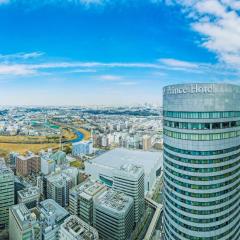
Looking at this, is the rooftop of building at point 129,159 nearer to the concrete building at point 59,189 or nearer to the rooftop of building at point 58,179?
the rooftop of building at point 58,179

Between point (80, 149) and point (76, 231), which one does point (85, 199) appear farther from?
point (80, 149)

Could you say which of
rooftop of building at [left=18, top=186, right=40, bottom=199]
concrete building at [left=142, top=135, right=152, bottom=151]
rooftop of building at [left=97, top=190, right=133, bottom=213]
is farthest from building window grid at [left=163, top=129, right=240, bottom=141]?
concrete building at [left=142, top=135, right=152, bottom=151]

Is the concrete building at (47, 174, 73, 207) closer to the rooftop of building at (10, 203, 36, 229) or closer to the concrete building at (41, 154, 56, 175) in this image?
the rooftop of building at (10, 203, 36, 229)

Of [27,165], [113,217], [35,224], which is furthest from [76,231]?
[27,165]

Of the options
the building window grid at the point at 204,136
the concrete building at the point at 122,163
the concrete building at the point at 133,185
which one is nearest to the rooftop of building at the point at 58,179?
the concrete building at the point at 122,163

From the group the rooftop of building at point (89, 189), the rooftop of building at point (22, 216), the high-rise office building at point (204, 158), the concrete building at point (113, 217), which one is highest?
the high-rise office building at point (204, 158)
